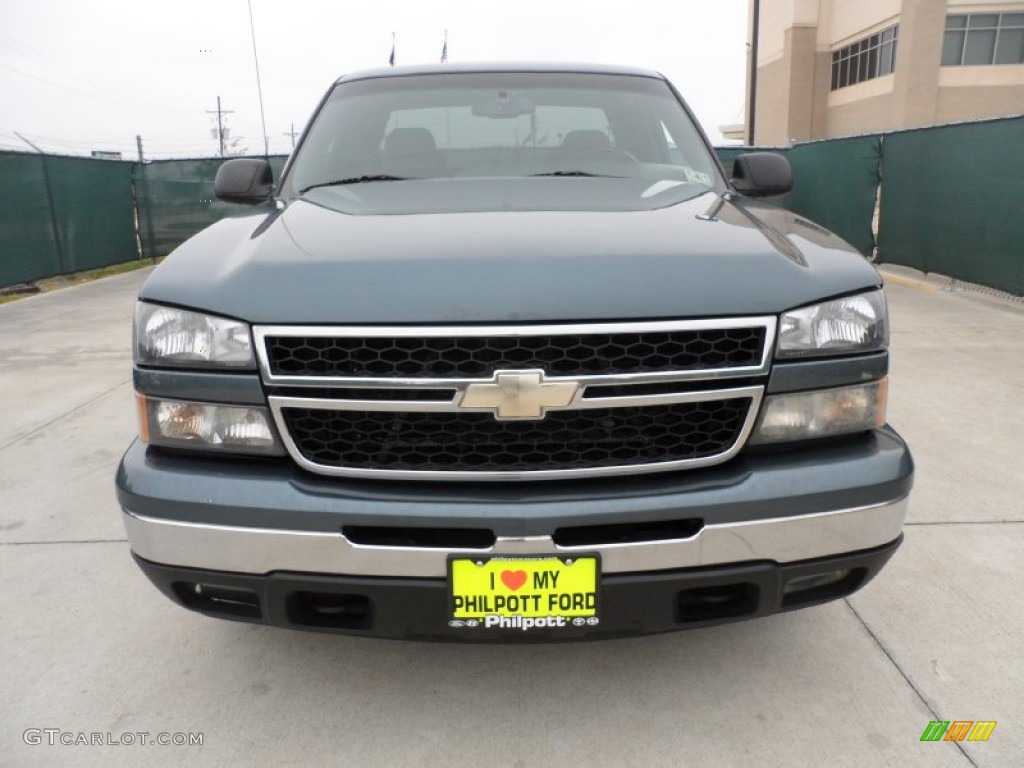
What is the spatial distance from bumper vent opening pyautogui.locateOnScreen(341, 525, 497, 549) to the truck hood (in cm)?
47

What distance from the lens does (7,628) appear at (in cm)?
267

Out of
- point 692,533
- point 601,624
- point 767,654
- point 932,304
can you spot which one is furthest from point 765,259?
point 932,304

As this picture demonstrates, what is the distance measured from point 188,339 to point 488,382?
74cm

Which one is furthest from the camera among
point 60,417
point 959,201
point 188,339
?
point 959,201

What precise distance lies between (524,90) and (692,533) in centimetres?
220

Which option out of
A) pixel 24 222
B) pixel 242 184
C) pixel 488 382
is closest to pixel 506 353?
pixel 488 382

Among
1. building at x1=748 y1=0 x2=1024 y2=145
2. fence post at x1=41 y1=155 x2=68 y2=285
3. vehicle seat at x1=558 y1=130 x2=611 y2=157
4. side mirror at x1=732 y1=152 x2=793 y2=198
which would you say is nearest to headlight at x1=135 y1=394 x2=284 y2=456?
vehicle seat at x1=558 y1=130 x2=611 y2=157

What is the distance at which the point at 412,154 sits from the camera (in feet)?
10.2

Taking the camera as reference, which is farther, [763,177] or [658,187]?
[763,177]

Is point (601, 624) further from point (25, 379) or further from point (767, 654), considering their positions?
point (25, 379)

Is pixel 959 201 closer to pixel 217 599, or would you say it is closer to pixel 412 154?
pixel 412 154

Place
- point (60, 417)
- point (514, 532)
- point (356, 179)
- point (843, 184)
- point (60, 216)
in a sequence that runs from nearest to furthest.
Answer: point (514, 532) → point (356, 179) → point (60, 417) → point (60, 216) → point (843, 184)

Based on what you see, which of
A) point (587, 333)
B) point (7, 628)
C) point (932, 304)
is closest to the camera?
point (587, 333)

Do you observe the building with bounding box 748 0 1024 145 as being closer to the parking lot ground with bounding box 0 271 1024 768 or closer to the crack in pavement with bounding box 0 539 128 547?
the parking lot ground with bounding box 0 271 1024 768
